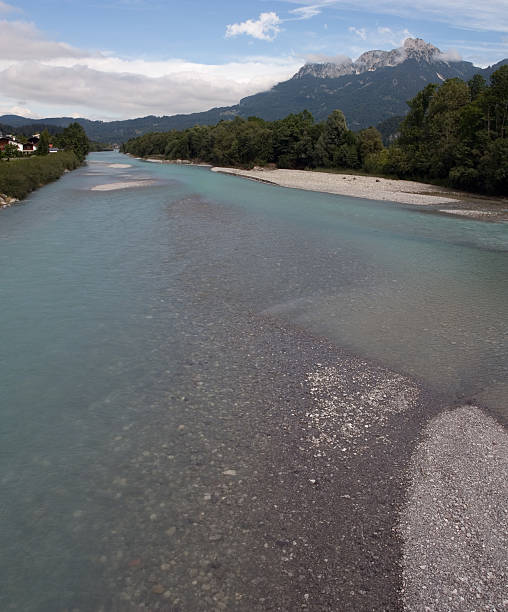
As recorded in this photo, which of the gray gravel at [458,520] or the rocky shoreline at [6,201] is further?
the rocky shoreline at [6,201]

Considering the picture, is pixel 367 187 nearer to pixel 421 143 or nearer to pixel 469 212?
pixel 421 143

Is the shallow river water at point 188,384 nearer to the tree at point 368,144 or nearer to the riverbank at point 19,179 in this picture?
the riverbank at point 19,179

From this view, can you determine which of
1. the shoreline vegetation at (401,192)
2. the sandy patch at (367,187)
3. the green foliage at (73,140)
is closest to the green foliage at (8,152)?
the green foliage at (73,140)

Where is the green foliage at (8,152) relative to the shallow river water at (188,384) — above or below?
above

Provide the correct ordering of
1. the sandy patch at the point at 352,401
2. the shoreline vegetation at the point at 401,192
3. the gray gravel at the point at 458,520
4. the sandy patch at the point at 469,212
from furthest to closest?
the shoreline vegetation at the point at 401,192, the sandy patch at the point at 469,212, the sandy patch at the point at 352,401, the gray gravel at the point at 458,520

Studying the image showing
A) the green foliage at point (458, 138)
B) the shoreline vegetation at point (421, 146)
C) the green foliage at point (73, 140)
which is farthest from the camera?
the green foliage at point (73, 140)

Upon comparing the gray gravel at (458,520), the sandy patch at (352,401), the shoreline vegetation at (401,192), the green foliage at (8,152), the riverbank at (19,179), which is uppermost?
the green foliage at (8,152)

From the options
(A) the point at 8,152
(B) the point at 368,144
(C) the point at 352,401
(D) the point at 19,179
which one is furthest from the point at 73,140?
(C) the point at 352,401

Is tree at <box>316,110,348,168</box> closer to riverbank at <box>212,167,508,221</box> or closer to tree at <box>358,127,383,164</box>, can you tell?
tree at <box>358,127,383,164</box>

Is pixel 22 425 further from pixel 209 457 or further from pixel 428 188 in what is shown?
pixel 428 188
